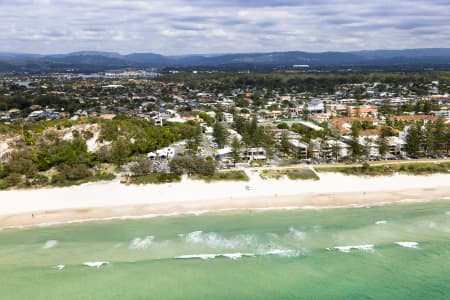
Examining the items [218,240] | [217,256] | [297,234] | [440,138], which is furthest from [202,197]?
[440,138]

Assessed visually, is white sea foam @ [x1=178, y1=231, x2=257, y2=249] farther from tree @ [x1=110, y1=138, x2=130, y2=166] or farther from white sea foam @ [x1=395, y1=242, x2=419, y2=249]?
tree @ [x1=110, y1=138, x2=130, y2=166]

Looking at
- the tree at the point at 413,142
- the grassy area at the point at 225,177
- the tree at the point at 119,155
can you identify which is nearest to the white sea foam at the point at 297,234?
the grassy area at the point at 225,177

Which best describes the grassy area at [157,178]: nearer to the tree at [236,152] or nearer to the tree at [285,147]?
the tree at [236,152]

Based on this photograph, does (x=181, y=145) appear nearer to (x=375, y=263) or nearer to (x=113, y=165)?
(x=113, y=165)

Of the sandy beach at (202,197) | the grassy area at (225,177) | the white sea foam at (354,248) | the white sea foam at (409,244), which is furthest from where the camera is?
the grassy area at (225,177)

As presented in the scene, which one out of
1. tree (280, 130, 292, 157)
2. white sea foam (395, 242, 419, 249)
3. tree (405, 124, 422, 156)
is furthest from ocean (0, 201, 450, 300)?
tree (280, 130, 292, 157)

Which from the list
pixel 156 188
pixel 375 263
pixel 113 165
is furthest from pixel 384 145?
pixel 113 165
